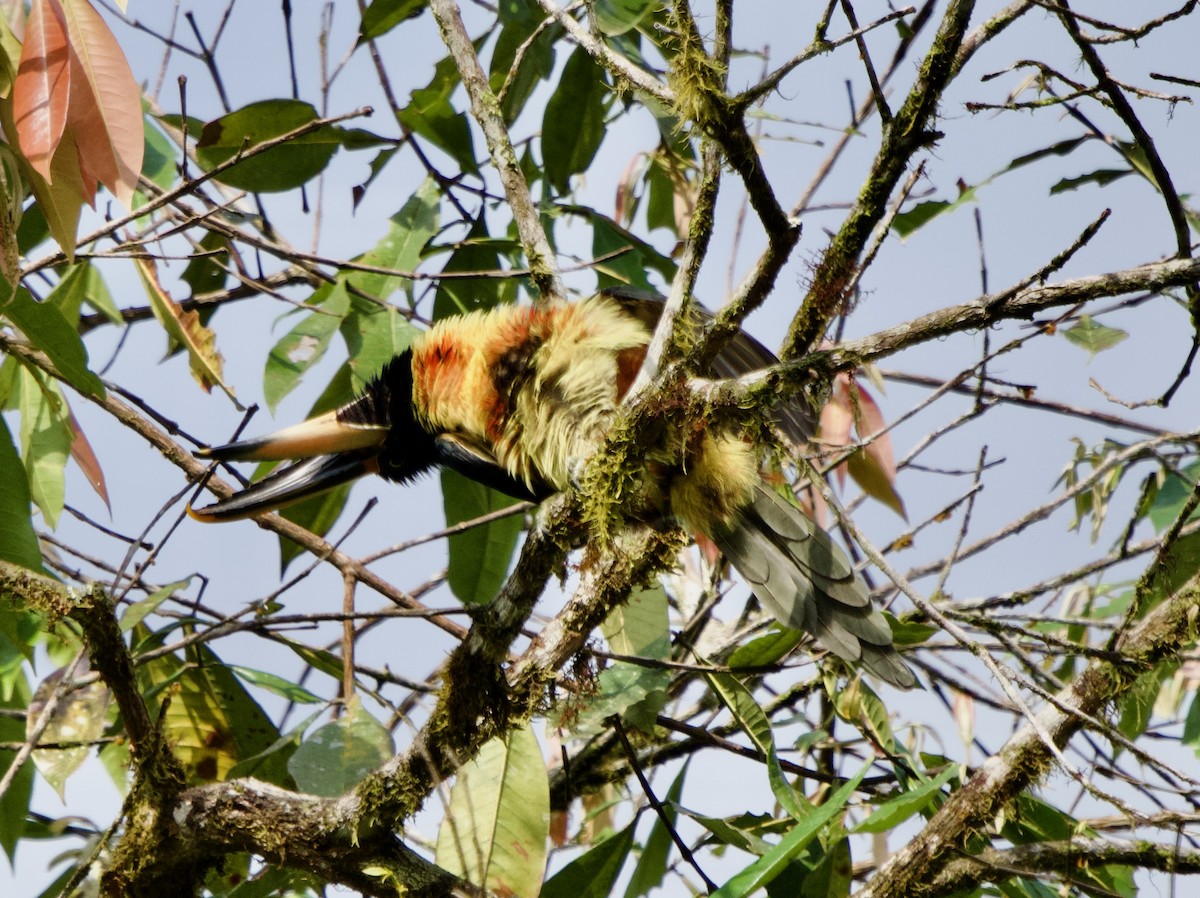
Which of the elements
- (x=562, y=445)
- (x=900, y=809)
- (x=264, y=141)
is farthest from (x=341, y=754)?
(x=264, y=141)

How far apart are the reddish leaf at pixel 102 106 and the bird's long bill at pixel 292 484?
869 millimetres

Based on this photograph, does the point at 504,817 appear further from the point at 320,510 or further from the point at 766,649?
the point at 320,510

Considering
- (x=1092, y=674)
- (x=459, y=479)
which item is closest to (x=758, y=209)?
(x=1092, y=674)

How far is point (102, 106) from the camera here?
1.82m

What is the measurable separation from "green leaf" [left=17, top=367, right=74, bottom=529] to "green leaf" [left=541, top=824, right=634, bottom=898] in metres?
1.26

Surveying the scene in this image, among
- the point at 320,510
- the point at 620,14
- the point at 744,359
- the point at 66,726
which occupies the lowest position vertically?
the point at 66,726

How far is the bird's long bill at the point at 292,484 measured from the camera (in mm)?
2574

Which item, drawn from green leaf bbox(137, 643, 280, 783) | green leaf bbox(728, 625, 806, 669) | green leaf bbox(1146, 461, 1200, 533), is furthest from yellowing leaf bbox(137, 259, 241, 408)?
green leaf bbox(1146, 461, 1200, 533)

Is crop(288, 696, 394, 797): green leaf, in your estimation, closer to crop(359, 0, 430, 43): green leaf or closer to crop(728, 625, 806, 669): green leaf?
crop(728, 625, 806, 669): green leaf

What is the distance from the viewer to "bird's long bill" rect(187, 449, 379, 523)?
2.57 meters

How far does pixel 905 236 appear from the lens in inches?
115

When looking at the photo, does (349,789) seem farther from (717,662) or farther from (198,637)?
(717,662)

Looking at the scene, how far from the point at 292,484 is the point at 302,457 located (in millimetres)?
111

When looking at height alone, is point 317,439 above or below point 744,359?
above
